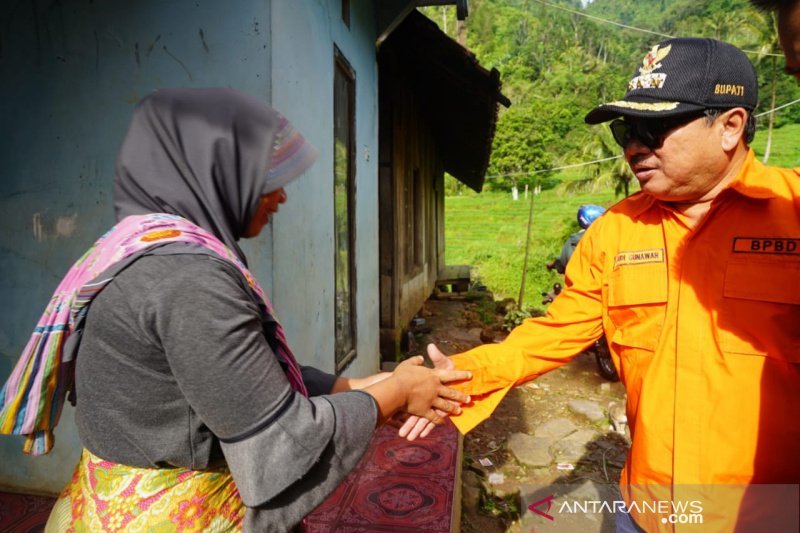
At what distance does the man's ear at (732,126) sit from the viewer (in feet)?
4.84

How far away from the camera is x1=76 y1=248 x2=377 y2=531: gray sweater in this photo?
40.0 inches

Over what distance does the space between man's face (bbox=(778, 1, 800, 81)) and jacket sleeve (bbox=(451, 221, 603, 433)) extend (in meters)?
0.82

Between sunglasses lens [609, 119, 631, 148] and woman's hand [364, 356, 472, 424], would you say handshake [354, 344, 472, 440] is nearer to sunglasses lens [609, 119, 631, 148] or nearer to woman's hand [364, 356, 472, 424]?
woman's hand [364, 356, 472, 424]

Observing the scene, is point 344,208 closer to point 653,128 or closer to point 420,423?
point 420,423

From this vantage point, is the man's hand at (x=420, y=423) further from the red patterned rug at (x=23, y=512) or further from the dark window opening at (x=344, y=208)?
the red patterned rug at (x=23, y=512)

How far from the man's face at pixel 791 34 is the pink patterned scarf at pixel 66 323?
1.21 metres

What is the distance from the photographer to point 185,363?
101 cm

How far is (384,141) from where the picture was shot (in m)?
6.83

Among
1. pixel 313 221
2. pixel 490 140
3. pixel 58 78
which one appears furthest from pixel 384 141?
pixel 58 78

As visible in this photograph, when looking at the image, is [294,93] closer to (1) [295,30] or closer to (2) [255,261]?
(1) [295,30]

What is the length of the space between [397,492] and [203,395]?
2228 millimetres

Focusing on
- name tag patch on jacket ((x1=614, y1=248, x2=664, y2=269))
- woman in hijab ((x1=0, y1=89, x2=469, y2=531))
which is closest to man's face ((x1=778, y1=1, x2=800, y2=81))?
name tag patch on jacket ((x1=614, y1=248, x2=664, y2=269))

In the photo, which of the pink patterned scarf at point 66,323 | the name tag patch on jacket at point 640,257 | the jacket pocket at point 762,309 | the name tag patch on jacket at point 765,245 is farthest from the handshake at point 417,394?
the name tag patch on jacket at point 765,245

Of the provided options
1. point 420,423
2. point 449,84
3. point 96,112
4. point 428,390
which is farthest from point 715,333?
point 449,84
